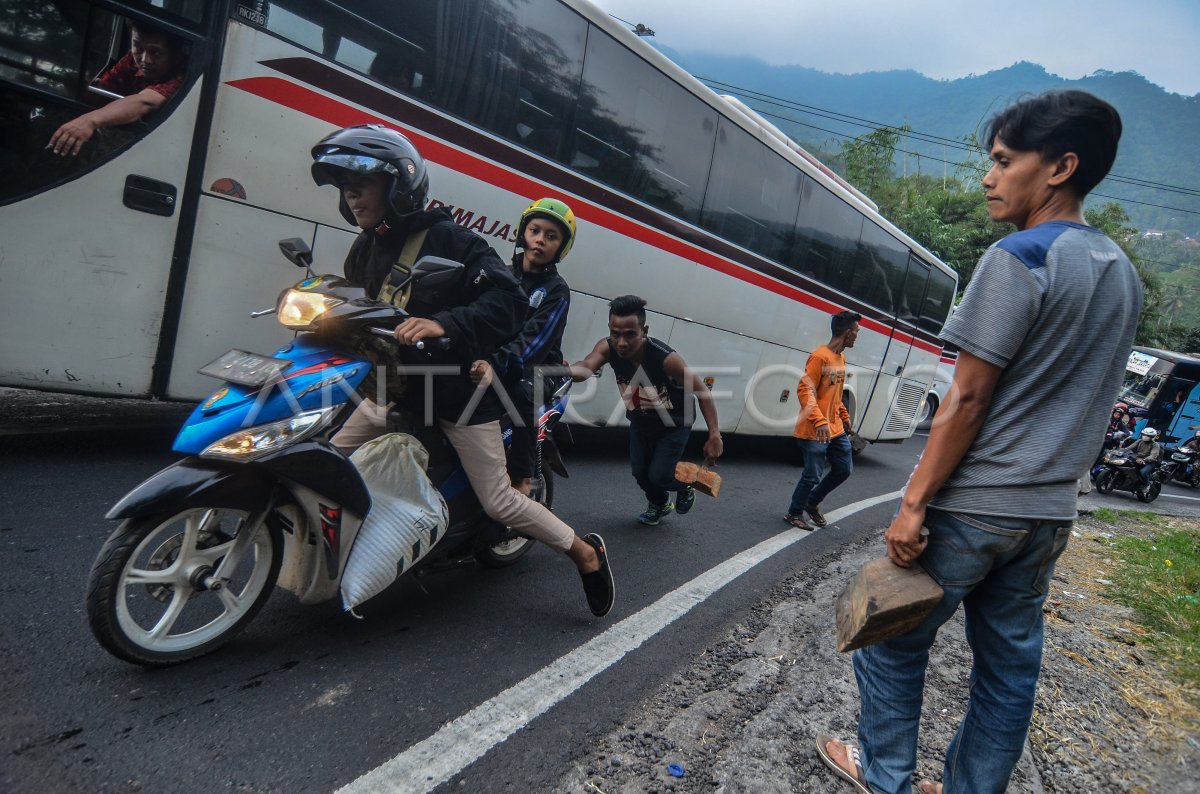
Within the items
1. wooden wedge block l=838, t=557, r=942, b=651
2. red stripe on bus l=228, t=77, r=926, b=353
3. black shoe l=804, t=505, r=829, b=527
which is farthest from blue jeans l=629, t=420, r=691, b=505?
wooden wedge block l=838, t=557, r=942, b=651

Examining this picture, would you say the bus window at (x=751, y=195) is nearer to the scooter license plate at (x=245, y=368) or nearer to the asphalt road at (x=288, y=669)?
the asphalt road at (x=288, y=669)

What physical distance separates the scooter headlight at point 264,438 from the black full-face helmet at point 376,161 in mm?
836

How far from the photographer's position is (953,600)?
1.78m

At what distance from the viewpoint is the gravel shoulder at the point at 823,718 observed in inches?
85.1

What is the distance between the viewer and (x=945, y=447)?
177cm

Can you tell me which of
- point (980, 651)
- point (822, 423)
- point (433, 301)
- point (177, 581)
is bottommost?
point (177, 581)

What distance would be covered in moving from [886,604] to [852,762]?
78cm

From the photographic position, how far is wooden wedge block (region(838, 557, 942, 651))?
172cm

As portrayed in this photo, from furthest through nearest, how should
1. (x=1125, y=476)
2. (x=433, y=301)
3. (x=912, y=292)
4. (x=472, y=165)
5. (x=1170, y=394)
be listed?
(x=1170, y=394) < (x=1125, y=476) < (x=912, y=292) < (x=472, y=165) < (x=433, y=301)

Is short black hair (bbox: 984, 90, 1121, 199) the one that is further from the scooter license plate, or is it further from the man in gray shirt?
the scooter license plate

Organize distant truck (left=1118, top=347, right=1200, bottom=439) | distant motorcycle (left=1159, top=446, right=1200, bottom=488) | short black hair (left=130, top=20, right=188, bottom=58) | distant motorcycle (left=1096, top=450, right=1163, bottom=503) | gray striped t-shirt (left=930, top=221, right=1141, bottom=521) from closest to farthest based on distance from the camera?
gray striped t-shirt (left=930, top=221, right=1141, bottom=521)
short black hair (left=130, top=20, right=188, bottom=58)
distant motorcycle (left=1096, top=450, right=1163, bottom=503)
distant motorcycle (left=1159, top=446, right=1200, bottom=488)
distant truck (left=1118, top=347, right=1200, bottom=439)

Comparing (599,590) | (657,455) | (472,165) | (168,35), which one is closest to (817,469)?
(657,455)

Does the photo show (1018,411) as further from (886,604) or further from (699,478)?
(699,478)

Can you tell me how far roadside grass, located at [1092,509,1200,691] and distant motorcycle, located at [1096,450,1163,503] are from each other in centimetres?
475
